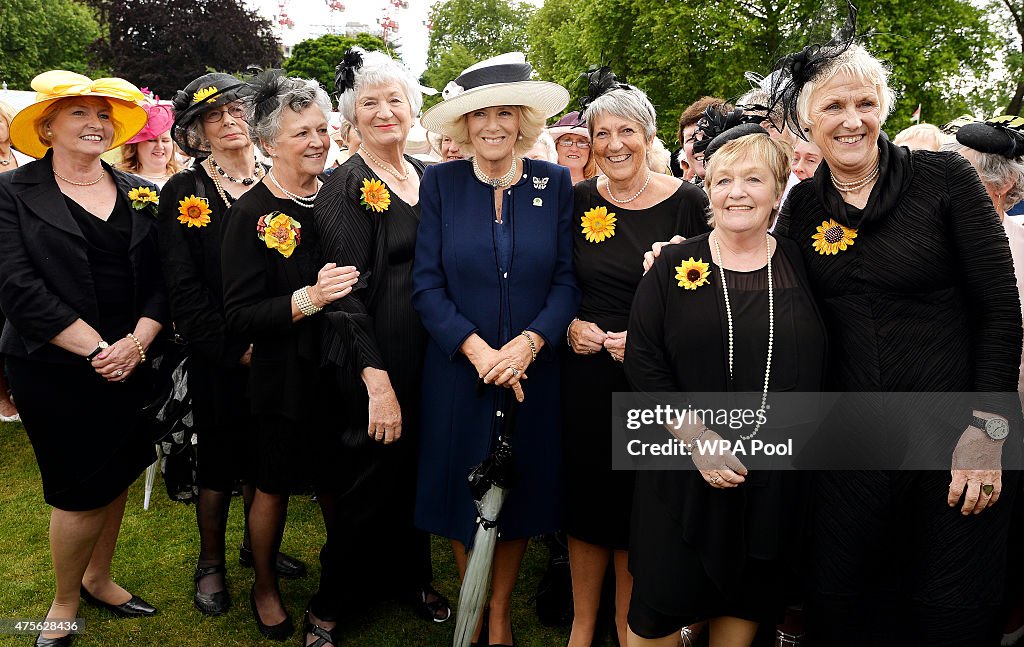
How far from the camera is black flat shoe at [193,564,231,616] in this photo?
147 inches

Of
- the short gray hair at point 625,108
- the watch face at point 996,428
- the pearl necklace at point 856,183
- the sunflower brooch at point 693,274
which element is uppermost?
the short gray hair at point 625,108

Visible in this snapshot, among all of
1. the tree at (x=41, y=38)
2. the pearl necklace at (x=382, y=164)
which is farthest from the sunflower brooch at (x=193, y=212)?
the tree at (x=41, y=38)

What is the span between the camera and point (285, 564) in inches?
166

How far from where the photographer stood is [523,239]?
304cm

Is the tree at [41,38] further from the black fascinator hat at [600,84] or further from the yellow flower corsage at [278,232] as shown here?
the black fascinator hat at [600,84]

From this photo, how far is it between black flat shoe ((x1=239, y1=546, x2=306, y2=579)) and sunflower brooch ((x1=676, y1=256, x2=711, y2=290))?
2909 millimetres

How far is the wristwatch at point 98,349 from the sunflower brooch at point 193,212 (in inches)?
26.7

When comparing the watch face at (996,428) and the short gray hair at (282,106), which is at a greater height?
the short gray hair at (282,106)

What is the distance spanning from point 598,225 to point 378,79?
119cm

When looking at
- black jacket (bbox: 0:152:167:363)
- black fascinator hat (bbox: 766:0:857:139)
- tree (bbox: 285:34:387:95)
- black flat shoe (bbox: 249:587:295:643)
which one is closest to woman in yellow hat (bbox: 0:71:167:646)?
black jacket (bbox: 0:152:167:363)

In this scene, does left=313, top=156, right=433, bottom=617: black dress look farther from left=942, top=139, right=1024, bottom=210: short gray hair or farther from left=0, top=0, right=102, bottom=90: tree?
left=0, top=0, right=102, bottom=90: tree

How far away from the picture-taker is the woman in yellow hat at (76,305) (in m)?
3.17

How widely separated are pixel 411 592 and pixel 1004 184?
343 centimetres

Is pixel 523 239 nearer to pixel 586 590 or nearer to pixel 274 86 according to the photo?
pixel 274 86
